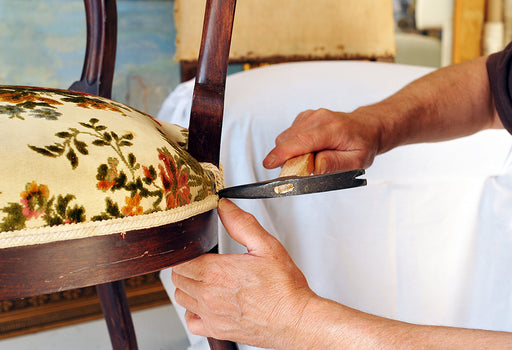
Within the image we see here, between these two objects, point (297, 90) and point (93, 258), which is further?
point (297, 90)

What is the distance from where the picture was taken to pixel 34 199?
0.38 meters

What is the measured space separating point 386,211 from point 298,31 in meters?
0.81

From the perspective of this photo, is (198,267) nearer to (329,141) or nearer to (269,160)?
(269,160)

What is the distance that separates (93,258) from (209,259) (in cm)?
16

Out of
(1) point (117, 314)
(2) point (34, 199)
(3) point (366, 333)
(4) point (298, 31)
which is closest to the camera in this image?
(2) point (34, 199)

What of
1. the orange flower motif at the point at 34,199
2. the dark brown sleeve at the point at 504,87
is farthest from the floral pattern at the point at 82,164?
the dark brown sleeve at the point at 504,87

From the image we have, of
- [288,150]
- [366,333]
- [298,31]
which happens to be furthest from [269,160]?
[298,31]

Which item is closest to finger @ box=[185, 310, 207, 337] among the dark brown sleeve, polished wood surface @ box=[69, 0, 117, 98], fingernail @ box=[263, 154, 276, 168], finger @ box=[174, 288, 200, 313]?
finger @ box=[174, 288, 200, 313]

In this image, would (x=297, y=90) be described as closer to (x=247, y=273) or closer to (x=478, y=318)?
(x=247, y=273)

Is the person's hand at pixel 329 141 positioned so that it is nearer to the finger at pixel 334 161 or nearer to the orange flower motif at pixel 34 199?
the finger at pixel 334 161

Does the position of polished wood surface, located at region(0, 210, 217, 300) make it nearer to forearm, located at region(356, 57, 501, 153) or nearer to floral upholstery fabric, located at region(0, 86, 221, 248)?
floral upholstery fabric, located at region(0, 86, 221, 248)

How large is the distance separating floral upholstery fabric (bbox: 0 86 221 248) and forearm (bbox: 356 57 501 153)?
21.2 inches

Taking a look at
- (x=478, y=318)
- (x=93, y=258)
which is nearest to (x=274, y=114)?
(x=93, y=258)

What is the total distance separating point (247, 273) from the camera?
540 mm
